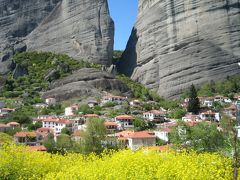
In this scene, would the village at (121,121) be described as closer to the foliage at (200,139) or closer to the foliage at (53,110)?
the foliage at (53,110)

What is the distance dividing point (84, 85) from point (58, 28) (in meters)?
42.4

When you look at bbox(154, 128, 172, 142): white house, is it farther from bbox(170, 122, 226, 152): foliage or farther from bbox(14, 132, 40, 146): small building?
bbox(14, 132, 40, 146): small building

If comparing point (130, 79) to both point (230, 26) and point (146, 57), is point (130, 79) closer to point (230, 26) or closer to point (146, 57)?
point (146, 57)

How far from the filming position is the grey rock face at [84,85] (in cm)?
10125

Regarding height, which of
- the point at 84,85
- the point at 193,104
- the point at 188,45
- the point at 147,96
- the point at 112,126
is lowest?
the point at 112,126

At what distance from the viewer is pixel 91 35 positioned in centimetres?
13375

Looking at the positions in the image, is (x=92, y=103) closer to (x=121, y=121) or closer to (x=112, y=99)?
(x=112, y=99)

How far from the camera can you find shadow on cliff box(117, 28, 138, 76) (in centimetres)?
13725

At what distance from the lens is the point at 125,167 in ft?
88.7

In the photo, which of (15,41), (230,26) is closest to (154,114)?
(230,26)

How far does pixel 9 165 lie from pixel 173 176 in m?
11.5

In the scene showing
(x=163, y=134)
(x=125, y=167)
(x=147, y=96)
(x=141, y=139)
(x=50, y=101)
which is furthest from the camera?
(x=147, y=96)

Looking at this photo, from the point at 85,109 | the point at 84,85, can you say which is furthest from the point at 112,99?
the point at 85,109

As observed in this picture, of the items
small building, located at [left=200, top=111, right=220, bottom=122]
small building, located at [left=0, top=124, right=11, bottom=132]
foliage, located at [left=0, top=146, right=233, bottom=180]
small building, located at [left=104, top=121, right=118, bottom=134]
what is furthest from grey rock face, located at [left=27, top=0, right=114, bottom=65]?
foliage, located at [left=0, top=146, right=233, bottom=180]
